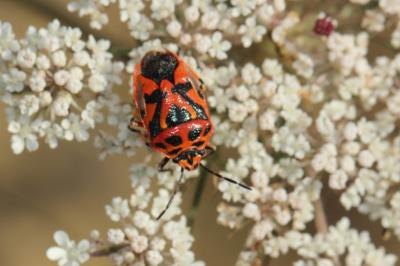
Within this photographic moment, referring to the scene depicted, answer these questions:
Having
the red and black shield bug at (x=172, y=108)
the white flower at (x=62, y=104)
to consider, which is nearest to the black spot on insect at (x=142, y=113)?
the red and black shield bug at (x=172, y=108)

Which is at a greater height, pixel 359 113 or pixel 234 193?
pixel 359 113

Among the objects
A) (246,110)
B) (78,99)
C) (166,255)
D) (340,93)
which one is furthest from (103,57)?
(340,93)

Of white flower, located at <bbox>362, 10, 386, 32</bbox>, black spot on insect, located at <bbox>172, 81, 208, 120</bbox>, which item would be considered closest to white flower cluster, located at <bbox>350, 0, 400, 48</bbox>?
white flower, located at <bbox>362, 10, 386, 32</bbox>

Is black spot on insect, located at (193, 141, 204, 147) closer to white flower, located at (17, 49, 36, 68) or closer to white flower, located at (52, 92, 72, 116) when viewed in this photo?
white flower, located at (52, 92, 72, 116)

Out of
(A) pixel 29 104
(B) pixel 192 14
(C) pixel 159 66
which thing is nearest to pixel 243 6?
(B) pixel 192 14

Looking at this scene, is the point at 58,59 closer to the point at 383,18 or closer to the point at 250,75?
the point at 250,75

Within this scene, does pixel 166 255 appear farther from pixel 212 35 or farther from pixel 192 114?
pixel 212 35

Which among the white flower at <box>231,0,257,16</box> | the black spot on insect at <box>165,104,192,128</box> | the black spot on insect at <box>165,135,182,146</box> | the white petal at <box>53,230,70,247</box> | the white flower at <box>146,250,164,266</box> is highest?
the white flower at <box>231,0,257,16</box>
